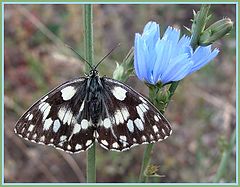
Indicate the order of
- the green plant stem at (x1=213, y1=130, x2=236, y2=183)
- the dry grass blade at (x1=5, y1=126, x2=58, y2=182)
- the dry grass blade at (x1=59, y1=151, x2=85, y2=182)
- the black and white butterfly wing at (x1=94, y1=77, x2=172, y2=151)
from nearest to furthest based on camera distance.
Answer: the black and white butterfly wing at (x1=94, y1=77, x2=172, y2=151) → the green plant stem at (x1=213, y1=130, x2=236, y2=183) → the dry grass blade at (x1=59, y1=151, x2=85, y2=182) → the dry grass blade at (x1=5, y1=126, x2=58, y2=182)

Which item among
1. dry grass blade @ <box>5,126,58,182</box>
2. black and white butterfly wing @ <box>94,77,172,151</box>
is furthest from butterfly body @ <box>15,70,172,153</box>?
dry grass blade @ <box>5,126,58,182</box>

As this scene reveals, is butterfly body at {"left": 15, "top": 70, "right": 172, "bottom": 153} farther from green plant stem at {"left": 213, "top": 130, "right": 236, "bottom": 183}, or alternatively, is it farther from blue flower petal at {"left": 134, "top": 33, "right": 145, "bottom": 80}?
green plant stem at {"left": 213, "top": 130, "right": 236, "bottom": 183}

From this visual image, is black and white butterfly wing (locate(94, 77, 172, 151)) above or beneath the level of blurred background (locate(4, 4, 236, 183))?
beneath

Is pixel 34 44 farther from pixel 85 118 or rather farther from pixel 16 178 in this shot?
pixel 85 118

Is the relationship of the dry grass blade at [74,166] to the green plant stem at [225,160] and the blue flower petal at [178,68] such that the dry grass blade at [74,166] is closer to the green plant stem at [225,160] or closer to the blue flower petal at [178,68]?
the green plant stem at [225,160]

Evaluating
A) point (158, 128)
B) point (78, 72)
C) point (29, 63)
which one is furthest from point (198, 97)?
point (158, 128)

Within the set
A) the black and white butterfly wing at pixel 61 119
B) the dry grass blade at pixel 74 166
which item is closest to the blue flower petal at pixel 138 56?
the black and white butterfly wing at pixel 61 119
